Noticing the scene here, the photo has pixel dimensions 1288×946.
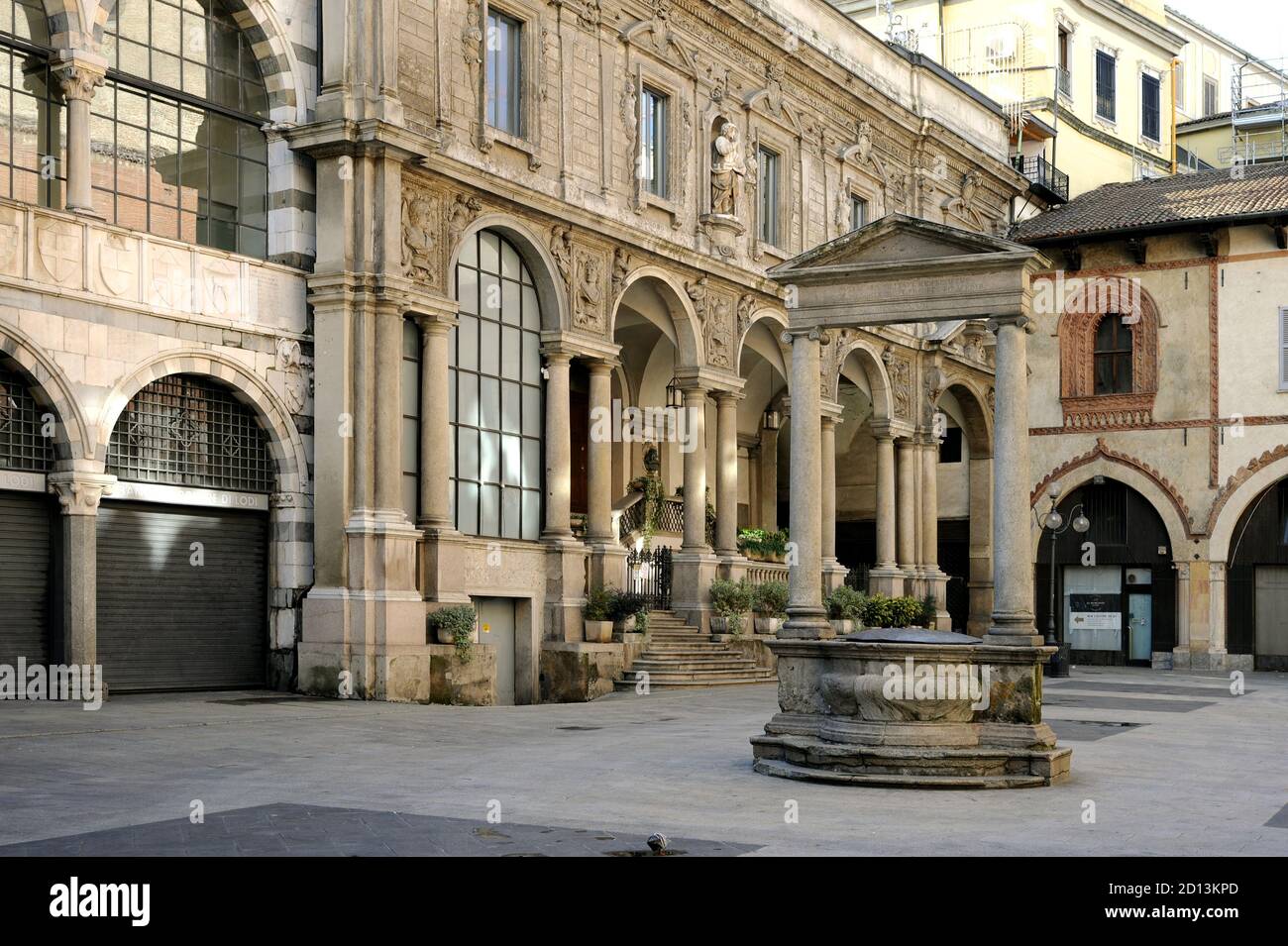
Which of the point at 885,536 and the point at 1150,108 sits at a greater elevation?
the point at 1150,108

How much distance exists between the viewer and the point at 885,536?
117 feet

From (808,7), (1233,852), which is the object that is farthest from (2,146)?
(808,7)

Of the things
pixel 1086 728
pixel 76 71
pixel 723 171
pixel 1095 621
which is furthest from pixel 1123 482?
pixel 76 71

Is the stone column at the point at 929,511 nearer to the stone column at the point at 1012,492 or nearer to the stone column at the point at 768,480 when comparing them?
the stone column at the point at 768,480

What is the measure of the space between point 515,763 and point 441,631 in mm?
7630

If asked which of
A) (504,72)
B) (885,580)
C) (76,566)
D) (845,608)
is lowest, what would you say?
(845,608)

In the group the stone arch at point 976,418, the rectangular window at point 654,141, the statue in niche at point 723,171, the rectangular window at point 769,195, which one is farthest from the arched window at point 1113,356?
the rectangular window at point 654,141

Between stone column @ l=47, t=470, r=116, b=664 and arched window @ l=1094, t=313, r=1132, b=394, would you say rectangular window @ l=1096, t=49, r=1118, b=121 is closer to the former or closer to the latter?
arched window @ l=1094, t=313, r=1132, b=394

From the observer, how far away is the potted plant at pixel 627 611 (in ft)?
84.1

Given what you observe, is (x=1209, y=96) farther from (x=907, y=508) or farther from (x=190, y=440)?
(x=190, y=440)

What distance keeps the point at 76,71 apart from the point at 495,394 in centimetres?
802

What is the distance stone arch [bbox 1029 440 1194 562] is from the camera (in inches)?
1515

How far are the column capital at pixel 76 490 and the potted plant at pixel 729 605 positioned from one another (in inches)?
490

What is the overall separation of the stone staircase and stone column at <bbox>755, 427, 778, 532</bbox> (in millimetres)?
9529
